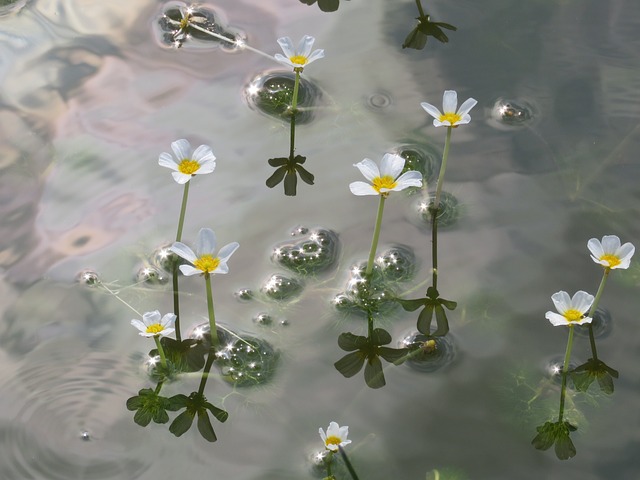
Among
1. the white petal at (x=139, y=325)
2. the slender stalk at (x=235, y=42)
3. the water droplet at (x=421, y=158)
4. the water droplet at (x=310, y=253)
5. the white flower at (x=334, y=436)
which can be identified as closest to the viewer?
the white flower at (x=334, y=436)

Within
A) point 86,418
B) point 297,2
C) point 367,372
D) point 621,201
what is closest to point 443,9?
point 297,2

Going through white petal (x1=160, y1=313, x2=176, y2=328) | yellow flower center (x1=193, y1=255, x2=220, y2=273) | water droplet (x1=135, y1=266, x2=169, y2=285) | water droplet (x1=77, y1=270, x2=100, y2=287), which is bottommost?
water droplet (x1=77, y1=270, x2=100, y2=287)

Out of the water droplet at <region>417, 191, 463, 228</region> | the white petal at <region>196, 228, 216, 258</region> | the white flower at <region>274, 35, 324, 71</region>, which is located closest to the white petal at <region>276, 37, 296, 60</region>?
the white flower at <region>274, 35, 324, 71</region>

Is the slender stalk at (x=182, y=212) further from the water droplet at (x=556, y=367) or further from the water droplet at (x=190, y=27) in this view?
the water droplet at (x=556, y=367)

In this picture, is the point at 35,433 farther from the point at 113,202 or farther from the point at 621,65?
the point at 621,65

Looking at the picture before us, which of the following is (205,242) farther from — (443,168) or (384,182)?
(443,168)

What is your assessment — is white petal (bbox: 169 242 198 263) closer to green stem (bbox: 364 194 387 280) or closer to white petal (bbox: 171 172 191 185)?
white petal (bbox: 171 172 191 185)

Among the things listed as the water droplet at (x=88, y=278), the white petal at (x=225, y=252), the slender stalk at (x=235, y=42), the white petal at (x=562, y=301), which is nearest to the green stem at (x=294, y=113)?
the slender stalk at (x=235, y=42)
